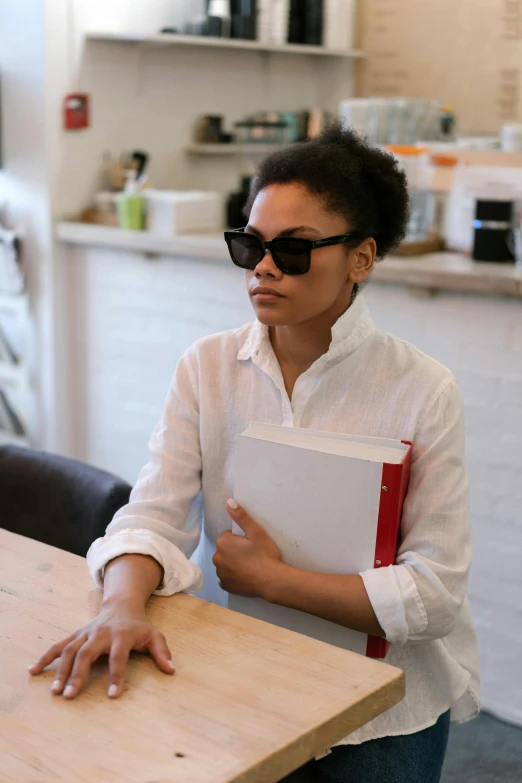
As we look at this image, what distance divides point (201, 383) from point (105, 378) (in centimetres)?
202

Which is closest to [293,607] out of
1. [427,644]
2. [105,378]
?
[427,644]

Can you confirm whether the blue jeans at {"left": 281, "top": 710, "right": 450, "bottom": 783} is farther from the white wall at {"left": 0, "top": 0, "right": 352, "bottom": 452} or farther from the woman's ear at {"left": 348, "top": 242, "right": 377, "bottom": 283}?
the white wall at {"left": 0, "top": 0, "right": 352, "bottom": 452}

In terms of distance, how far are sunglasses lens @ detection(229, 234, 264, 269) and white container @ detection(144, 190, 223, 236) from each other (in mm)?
1881

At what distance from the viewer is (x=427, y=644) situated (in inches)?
55.2

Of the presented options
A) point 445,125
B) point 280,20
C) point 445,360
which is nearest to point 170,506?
point 445,360

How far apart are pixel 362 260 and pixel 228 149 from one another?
2.81 meters

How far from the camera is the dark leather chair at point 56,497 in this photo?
1639mm

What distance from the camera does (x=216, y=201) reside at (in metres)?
3.41

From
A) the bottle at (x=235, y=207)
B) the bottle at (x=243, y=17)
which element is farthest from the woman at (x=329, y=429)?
the bottle at (x=243, y=17)

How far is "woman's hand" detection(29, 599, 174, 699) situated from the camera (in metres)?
1.05

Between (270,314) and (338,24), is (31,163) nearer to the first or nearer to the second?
(338,24)

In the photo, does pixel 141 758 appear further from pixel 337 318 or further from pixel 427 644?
pixel 337 318

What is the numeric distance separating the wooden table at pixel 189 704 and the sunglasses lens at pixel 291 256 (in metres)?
0.47

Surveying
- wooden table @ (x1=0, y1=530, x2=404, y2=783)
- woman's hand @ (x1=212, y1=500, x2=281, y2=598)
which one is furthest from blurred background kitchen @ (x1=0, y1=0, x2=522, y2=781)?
wooden table @ (x1=0, y1=530, x2=404, y2=783)
